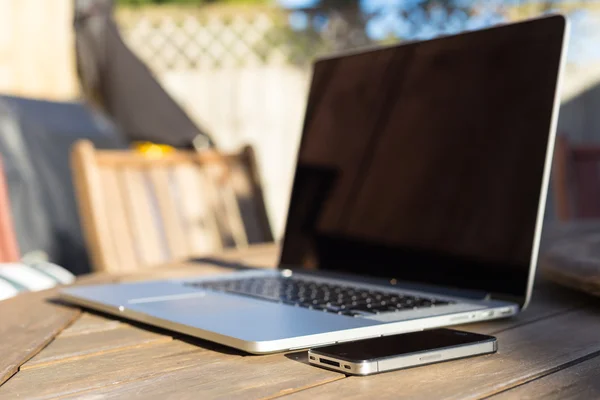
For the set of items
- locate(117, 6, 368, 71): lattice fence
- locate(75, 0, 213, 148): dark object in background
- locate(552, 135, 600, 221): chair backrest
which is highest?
locate(117, 6, 368, 71): lattice fence

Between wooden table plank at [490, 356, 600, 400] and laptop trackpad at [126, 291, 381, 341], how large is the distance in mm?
161

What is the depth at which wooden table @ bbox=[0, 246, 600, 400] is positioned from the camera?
1.67ft

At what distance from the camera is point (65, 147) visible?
10.5 feet

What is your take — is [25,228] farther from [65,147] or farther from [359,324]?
[359,324]

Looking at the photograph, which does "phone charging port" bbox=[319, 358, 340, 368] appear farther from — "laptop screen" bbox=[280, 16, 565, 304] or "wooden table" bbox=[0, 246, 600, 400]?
"laptop screen" bbox=[280, 16, 565, 304]

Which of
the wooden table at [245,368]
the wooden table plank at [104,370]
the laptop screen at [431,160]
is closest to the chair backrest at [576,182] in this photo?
the laptop screen at [431,160]

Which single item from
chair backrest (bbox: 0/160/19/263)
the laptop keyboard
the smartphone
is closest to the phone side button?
the smartphone

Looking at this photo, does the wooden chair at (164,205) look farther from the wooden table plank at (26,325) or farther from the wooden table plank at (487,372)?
the wooden table plank at (487,372)

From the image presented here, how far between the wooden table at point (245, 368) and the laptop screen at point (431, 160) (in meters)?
0.13

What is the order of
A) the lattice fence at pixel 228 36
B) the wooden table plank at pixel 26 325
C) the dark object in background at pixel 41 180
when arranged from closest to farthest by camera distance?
1. the wooden table plank at pixel 26 325
2. the dark object in background at pixel 41 180
3. the lattice fence at pixel 228 36

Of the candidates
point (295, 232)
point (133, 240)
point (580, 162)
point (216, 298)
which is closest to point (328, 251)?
point (295, 232)

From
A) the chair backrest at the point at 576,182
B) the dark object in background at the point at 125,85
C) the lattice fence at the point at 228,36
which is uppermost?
the lattice fence at the point at 228,36

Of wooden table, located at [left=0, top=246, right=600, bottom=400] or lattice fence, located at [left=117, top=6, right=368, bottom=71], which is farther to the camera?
lattice fence, located at [left=117, top=6, right=368, bottom=71]

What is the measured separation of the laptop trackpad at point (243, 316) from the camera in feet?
2.09
